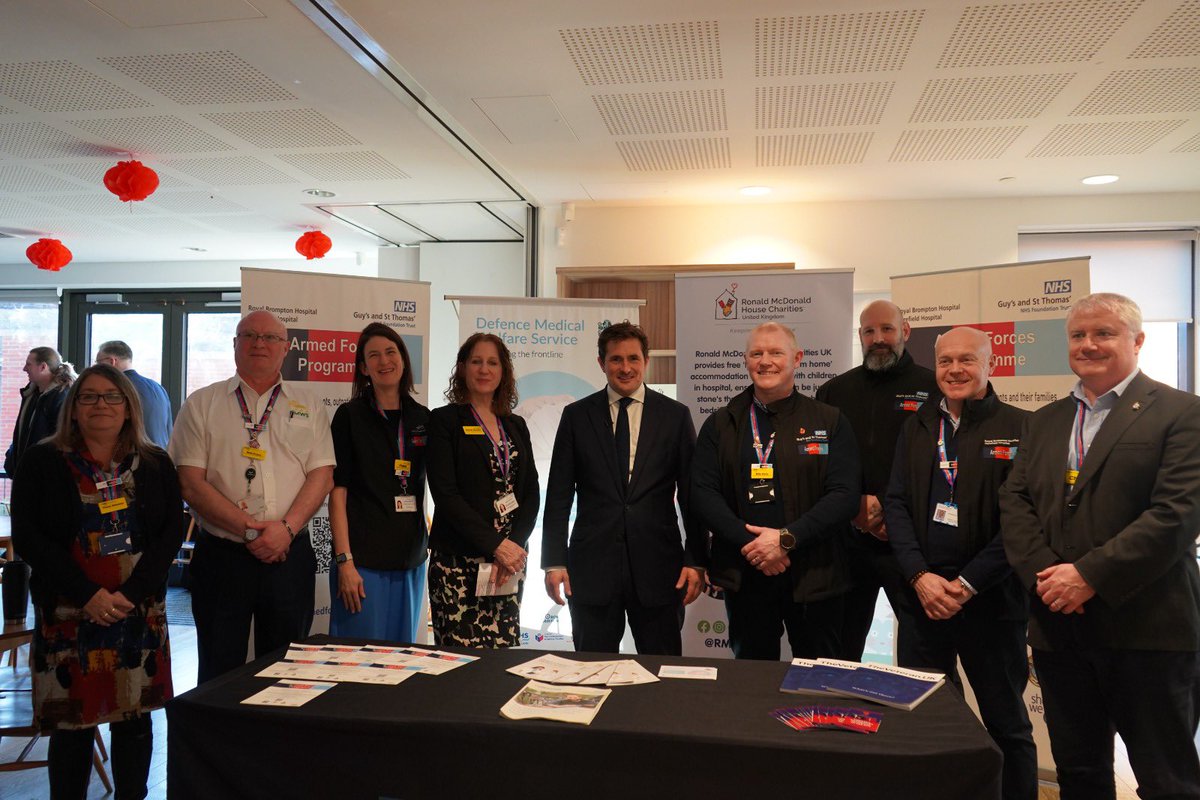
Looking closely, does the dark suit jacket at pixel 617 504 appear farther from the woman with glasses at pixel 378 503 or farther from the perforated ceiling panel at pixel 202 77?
the perforated ceiling panel at pixel 202 77

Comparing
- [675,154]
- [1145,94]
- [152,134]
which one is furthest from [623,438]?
[152,134]

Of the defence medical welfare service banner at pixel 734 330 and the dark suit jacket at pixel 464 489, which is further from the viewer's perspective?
the defence medical welfare service banner at pixel 734 330

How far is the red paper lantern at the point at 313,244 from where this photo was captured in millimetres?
6695

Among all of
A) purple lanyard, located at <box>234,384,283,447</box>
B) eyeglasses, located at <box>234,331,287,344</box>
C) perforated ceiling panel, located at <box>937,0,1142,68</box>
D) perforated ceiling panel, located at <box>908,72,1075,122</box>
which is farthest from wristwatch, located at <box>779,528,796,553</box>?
perforated ceiling panel, located at <box>908,72,1075,122</box>

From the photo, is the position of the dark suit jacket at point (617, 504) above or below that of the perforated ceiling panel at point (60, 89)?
below

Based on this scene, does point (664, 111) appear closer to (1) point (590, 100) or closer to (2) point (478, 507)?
(1) point (590, 100)

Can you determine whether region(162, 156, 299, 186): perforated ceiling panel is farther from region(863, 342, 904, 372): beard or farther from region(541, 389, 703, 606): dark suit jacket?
region(863, 342, 904, 372): beard

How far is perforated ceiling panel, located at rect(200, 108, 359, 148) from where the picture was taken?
4438mm

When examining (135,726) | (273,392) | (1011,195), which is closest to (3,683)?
(135,726)

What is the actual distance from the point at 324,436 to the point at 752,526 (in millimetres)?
1571

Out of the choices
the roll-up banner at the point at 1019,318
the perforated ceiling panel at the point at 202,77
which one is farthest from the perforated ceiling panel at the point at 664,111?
the perforated ceiling panel at the point at 202,77

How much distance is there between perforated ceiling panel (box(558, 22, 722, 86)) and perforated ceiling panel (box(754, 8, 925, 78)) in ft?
0.75

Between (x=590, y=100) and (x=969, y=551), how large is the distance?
2964 millimetres

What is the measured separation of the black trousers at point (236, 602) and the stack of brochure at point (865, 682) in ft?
5.68
